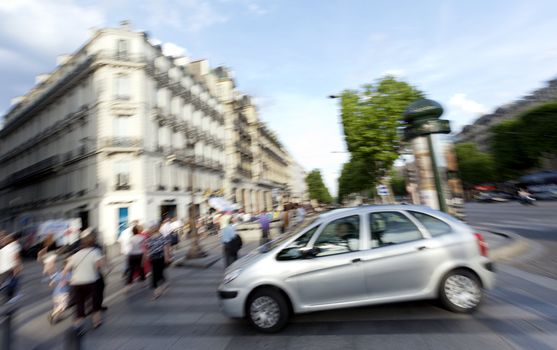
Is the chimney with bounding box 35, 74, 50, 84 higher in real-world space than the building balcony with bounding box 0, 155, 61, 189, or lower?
higher

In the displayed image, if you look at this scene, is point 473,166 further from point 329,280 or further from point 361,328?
point 329,280

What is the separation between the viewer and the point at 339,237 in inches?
179

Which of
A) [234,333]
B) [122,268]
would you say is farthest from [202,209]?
[234,333]

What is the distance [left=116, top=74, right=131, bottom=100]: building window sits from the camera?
25.0 m

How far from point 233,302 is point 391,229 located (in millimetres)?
2486

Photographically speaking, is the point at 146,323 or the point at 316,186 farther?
the point at 316,186

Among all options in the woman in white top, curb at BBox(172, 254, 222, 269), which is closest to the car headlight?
the woman in white top

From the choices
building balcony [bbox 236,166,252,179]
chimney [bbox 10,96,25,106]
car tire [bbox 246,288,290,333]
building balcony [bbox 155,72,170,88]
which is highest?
chimney [bbox 10,96,25,106]

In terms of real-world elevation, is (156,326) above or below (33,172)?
below

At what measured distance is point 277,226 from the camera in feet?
60.6

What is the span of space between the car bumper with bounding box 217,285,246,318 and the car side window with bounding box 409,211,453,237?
279 centimetres

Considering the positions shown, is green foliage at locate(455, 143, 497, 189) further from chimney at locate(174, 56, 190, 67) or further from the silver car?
the silver car

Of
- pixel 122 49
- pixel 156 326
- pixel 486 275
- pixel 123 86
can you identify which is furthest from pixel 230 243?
pixel 122 49

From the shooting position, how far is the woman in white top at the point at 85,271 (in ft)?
16.2
